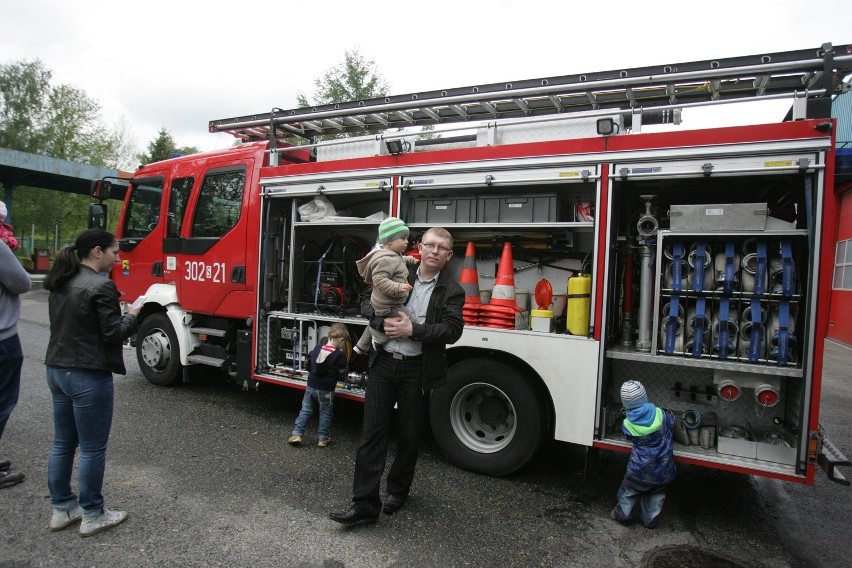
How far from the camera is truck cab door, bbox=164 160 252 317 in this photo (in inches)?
221

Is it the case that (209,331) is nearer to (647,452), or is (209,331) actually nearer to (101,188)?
(101,188)

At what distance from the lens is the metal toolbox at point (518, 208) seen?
165 inches

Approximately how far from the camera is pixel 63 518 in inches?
123

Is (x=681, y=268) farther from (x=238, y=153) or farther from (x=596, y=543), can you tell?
(x=238, y=153)

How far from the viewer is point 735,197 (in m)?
4.09

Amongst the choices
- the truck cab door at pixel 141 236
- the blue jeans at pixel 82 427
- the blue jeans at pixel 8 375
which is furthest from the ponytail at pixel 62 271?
the truck cab door at pixel 141 236

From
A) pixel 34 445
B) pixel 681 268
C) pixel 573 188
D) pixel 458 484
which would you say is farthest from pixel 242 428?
pixel 681 268

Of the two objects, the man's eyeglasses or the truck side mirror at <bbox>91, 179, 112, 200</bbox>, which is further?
the truck side mirror at <bbox>91, 179, 112, 200</bbox>

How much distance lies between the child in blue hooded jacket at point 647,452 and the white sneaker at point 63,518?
11.2 ft

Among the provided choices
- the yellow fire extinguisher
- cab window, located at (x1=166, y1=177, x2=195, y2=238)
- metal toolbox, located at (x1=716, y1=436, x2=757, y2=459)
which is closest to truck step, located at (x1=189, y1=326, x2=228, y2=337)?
cab window, located at (x1=166, y1=177, x2=195, y2=238)

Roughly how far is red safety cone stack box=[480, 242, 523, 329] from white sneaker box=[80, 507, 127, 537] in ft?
9.13

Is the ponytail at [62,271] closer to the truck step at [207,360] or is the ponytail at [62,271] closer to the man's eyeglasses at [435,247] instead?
the man's eyeglasses at [435,247]

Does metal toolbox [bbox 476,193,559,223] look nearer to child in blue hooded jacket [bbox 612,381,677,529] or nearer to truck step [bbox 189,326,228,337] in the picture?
child in blue hooded jacket [bbox 612,381,677,529]

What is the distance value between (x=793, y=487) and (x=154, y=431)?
18.3ft
